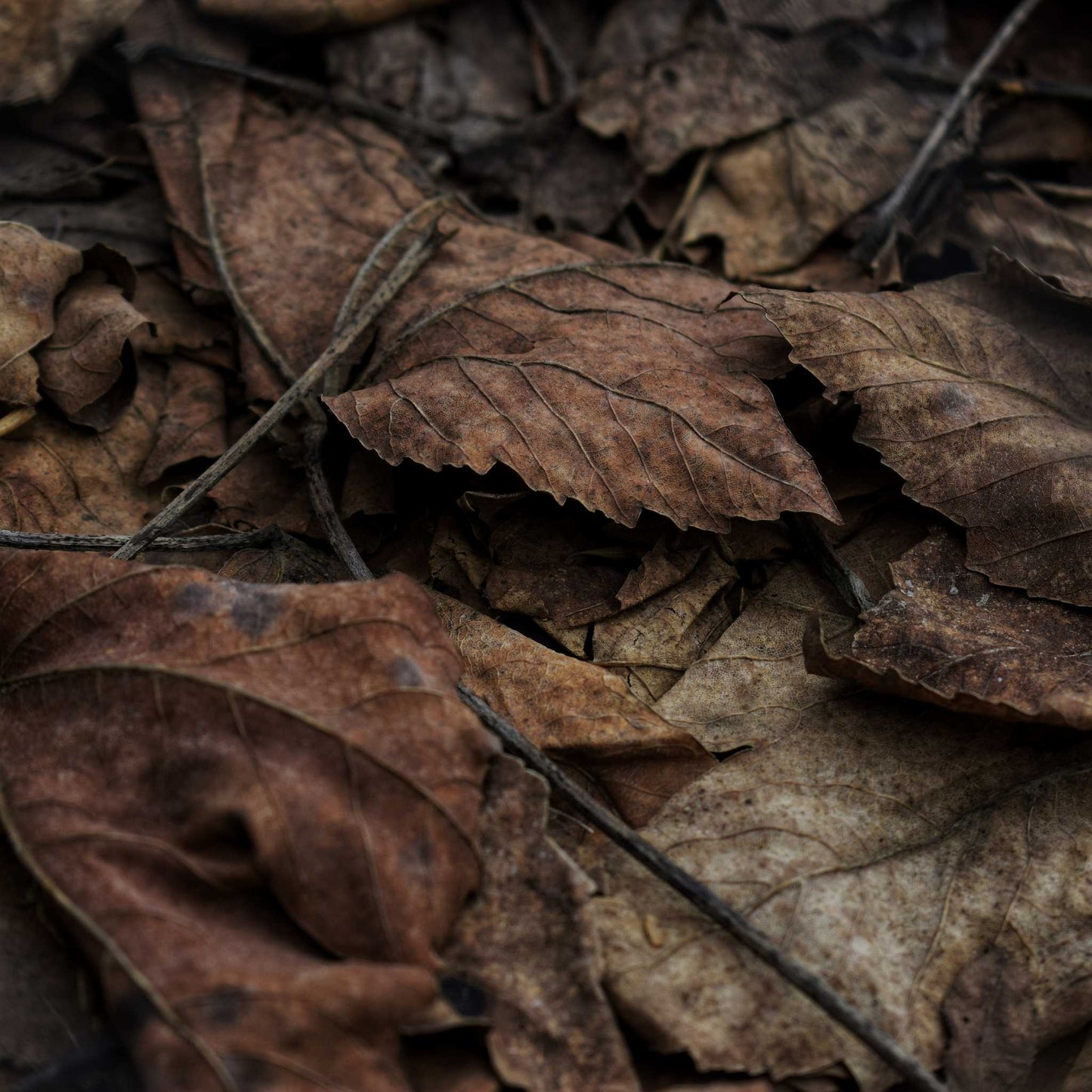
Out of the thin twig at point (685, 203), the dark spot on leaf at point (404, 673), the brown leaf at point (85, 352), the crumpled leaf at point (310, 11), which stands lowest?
the dark spot on leaf at point (404, 673)

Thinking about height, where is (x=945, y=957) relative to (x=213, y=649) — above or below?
below

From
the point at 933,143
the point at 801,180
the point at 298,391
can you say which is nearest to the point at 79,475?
the point at 298,391

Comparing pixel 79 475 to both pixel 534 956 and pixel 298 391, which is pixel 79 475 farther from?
pixel 534 956

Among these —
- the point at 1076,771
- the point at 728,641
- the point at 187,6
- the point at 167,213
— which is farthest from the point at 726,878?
the point at 187,6

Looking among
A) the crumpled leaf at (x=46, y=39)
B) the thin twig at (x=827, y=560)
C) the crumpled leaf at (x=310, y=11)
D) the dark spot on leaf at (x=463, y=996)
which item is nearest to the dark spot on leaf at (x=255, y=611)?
the dark spot on leaf at (x=463, y=996)

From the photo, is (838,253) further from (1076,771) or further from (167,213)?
(167,213)

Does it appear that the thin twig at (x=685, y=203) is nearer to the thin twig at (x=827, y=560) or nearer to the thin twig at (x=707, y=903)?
the thin twig at (x=827, y=560)

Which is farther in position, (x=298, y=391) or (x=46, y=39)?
(x=46, y=39)

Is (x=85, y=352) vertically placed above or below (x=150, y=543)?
above
